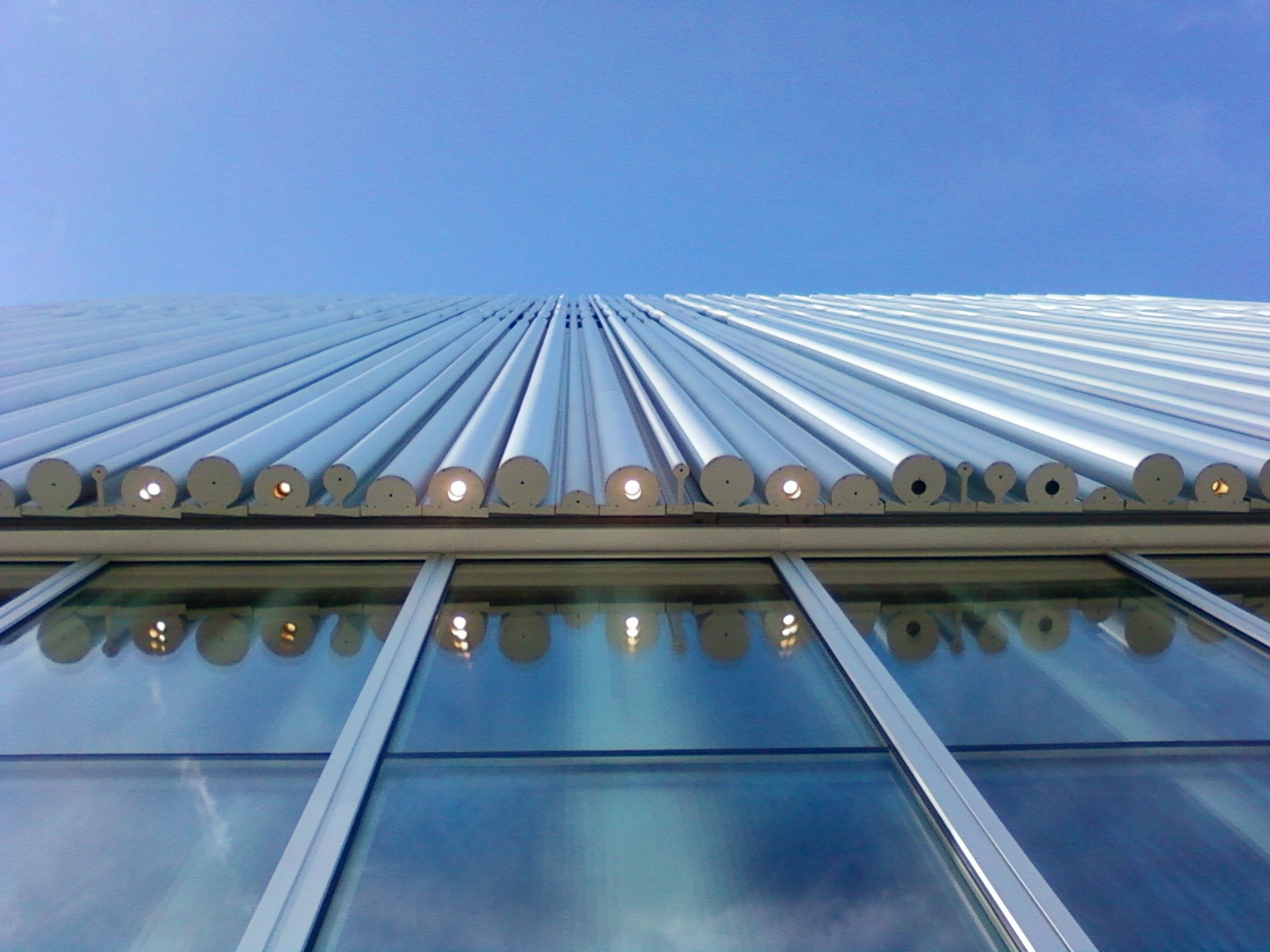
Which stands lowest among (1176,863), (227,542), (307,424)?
(1176,863)

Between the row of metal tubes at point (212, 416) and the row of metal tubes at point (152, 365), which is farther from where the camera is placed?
the row of metal tubes at point (152, 365)

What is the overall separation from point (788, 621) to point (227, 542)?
2.10 meters

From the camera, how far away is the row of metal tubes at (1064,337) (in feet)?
20.1

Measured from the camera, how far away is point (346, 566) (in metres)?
3.35

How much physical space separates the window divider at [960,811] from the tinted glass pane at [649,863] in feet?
0.20

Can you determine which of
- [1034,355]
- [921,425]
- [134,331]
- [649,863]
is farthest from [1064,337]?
[134,331]

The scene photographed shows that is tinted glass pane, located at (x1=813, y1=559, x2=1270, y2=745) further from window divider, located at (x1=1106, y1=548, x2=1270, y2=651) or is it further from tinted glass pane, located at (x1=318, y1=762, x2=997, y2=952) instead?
tinted glass pane, located at (x1=318, y1=762, x2=997, y2=952)

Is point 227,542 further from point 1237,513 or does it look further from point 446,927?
point 1237,513

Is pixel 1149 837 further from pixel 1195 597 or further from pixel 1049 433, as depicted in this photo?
pixel 1049 433

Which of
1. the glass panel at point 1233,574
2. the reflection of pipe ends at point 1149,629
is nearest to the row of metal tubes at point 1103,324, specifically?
the glass panel at point 1233,574

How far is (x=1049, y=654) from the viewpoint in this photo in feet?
9.47

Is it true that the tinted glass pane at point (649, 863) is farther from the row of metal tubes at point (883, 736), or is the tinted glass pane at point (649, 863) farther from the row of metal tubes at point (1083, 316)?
the row of metal tubes at point (1083, 316)

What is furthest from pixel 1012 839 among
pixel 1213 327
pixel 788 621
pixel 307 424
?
pixel 1213 327

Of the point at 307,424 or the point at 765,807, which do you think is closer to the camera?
the point at 765,807
